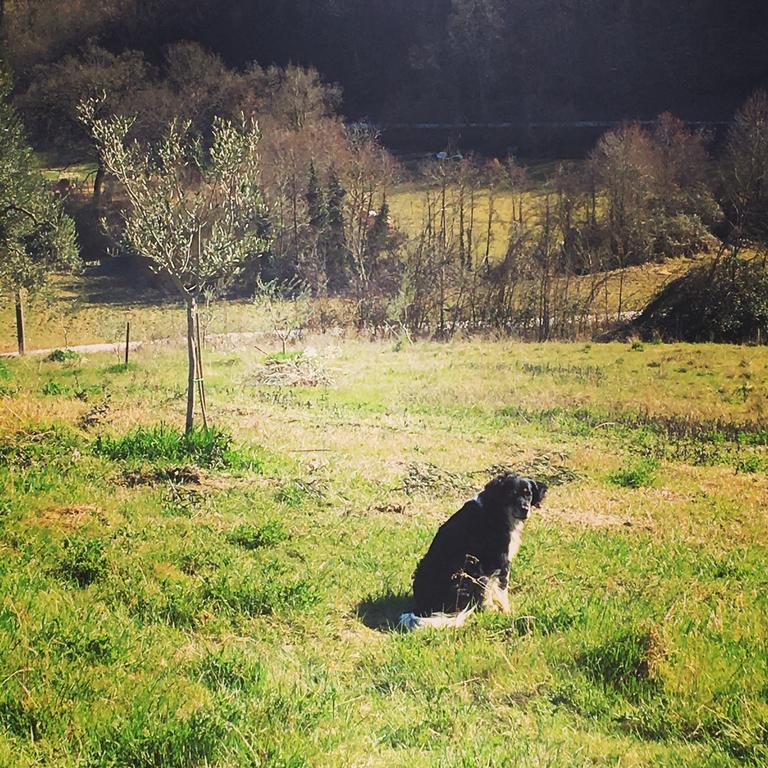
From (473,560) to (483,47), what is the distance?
97.0 m

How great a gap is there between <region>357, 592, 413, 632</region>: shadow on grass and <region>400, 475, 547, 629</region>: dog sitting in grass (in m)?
0.20

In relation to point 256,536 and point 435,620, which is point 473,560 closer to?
point 435,620

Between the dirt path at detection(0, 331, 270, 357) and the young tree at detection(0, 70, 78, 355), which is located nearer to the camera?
the young tree at detection(0, 70, 78, 355)

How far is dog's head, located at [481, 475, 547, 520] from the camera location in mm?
7395

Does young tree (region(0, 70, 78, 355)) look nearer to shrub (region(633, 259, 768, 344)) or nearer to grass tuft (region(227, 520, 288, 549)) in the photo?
grass tuft (region(227, 520, 288, 549))

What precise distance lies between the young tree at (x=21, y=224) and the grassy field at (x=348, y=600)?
1696 centimetres

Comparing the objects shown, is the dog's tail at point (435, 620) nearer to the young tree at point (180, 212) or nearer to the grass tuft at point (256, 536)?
the grass tuft at point (256, 536)

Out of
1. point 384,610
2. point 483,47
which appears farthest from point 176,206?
point 483,47

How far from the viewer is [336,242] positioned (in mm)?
49938

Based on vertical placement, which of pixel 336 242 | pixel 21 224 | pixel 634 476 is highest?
pixel 336 242

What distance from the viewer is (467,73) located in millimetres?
95875

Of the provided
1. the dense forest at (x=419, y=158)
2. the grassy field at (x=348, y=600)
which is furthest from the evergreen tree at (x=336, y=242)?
the grassy field at (x=348, y=600)

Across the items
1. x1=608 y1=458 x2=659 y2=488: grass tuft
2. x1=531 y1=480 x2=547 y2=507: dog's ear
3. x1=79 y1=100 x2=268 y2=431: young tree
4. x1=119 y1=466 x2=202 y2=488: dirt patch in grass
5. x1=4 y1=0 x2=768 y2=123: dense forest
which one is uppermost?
x1=4 y1=0 x2=768 y2=123: dense forest

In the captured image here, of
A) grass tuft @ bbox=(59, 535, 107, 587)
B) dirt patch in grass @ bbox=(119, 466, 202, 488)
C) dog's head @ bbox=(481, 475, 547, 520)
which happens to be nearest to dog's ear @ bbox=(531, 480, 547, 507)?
dog's head @ bbox=(481, 475, 547, 520)
